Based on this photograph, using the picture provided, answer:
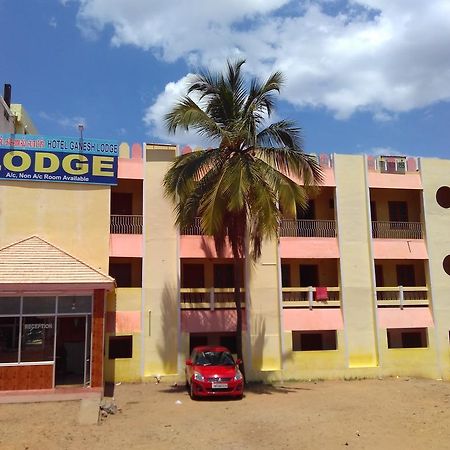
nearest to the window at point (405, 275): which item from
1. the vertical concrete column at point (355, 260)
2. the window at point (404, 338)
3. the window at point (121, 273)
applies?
the window at point (404, 338)

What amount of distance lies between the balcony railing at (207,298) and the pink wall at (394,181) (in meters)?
7.69

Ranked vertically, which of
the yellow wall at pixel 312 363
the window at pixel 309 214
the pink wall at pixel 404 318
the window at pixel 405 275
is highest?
the window at pixel 309 214

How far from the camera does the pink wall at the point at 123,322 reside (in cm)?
1870

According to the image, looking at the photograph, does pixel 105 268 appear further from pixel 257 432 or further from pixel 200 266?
pixel 257 432

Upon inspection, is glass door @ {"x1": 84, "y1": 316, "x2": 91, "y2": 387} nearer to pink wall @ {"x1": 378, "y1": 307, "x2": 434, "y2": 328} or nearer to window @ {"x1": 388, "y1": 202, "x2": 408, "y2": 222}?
pink wall @ {"x1": 378, "y1": 307, "x2": 434, "y2": 328}

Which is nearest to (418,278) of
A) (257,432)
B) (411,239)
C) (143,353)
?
(411,239)

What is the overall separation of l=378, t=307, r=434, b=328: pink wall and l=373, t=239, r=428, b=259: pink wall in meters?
2.28

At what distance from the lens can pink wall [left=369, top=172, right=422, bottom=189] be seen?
71.6 feet

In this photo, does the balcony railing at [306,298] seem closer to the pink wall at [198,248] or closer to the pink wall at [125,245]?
the pink wall at [198,248]

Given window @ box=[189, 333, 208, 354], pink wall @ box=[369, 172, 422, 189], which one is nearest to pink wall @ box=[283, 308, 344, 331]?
window @ box=[189, 333, 208, 354]

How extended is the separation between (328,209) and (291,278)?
144 inches

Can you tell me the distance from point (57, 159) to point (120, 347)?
7674 mm

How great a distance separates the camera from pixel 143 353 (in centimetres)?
1867

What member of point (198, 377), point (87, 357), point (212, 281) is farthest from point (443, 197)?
point (87, 357)
